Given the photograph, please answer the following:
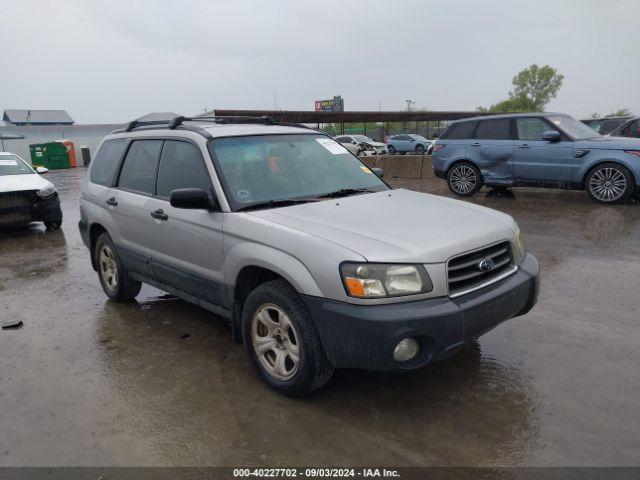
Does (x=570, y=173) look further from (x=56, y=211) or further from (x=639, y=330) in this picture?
(x=56, y=211)

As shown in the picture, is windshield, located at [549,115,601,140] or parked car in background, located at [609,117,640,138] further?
parked car in background, located at [609,117,640,138]

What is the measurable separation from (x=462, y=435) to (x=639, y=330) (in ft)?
7.02

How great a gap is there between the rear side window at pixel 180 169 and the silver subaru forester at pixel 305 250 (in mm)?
14

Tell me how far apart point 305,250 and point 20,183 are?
8111 mm

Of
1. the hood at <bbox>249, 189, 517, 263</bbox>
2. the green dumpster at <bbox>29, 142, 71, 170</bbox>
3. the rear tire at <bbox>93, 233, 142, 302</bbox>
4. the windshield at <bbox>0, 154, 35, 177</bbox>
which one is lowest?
the green dumpster at <bbox>29, 142, 71, 170</bbox>

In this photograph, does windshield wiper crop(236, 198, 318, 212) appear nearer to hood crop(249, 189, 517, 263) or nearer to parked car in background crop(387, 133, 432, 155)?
hood crop(249, 189, 517, 263)

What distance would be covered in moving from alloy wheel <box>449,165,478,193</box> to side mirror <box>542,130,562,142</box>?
1.73 metres

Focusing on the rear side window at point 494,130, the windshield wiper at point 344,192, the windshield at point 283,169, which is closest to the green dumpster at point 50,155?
the rear side window at point 494,130

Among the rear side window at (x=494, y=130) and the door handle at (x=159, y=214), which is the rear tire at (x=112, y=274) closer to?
the door handle at (x=159, y=214)

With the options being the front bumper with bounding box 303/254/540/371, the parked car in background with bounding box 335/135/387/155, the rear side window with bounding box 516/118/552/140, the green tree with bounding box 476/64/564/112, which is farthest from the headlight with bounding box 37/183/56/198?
the green tree with bounding box 476/64/564/112

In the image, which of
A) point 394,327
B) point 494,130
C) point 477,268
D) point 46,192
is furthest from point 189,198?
point 494,130

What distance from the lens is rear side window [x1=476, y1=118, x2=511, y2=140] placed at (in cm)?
1027

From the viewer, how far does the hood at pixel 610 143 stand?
8992 mm

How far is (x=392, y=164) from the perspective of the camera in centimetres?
1631
